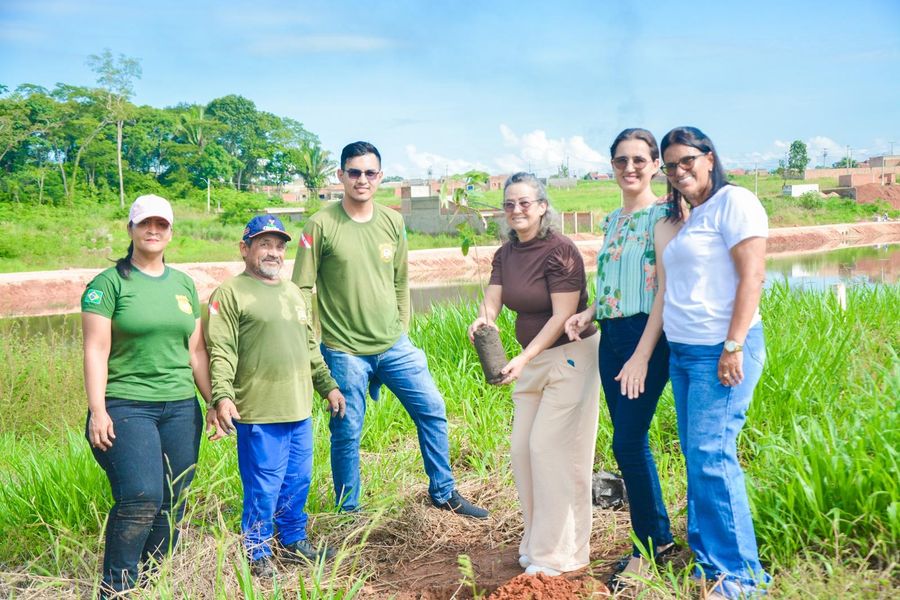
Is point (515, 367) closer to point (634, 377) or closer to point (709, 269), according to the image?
point (634, 377)

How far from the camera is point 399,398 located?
13.0 feet

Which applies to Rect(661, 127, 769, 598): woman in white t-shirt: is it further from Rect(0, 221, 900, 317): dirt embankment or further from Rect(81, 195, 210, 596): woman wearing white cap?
Rect(0, 221, 900, 317): dirt embankment

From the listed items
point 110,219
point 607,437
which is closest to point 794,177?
point 110,219

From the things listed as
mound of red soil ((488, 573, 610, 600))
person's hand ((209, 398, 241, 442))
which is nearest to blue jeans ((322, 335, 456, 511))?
person's hand ((209, 398, 241, 442))

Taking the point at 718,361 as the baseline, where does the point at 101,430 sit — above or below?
below

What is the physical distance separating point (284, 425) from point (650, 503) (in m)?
1.46

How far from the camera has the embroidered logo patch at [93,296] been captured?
2.87 metres

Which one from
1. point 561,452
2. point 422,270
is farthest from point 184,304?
point 422,270

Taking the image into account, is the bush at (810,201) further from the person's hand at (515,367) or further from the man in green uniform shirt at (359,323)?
the person's hand at (515,367)

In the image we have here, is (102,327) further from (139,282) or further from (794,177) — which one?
(794,177)

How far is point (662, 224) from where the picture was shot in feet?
9.35

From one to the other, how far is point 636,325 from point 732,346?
1.55 feet

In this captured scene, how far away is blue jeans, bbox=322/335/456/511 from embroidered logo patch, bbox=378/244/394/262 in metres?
0.40

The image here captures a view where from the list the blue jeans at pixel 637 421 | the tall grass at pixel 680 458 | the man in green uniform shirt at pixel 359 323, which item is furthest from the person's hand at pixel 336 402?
the blue jeans at pixel 637 421
